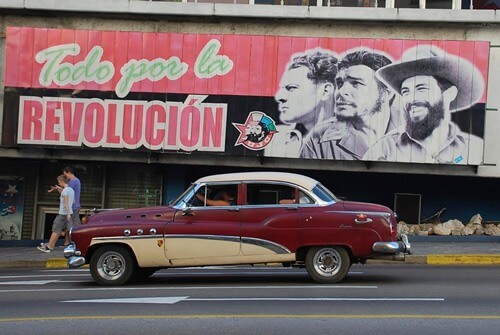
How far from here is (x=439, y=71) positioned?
22391 millimetres

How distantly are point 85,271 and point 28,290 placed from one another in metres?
3.78

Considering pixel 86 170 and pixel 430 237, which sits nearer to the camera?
pixel 430 237

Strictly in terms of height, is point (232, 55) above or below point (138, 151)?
above

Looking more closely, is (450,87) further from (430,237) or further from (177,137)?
(177,137)

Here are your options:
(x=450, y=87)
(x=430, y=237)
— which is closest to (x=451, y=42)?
(x=450, y=87)

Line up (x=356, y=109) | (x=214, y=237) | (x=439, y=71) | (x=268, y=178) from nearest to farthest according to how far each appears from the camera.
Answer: (x=214, y=237) → (x=268, y=178) → (x=439, y=71) → (x=356, y=109)

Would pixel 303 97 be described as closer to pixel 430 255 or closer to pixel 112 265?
pixel 430 255

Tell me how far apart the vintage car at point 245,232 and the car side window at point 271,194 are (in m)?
0.02

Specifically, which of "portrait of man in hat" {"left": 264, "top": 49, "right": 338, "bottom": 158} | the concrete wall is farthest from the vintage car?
the concrete wall

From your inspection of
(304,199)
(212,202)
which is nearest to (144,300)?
(212,202)

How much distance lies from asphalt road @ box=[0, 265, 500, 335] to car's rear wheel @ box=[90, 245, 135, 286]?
23 centimetres

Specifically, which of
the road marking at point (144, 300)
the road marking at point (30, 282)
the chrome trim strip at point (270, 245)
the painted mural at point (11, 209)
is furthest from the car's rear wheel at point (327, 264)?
the painted mural at point (11, 209)

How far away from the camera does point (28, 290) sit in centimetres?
1330

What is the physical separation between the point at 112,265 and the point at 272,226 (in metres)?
2.63
